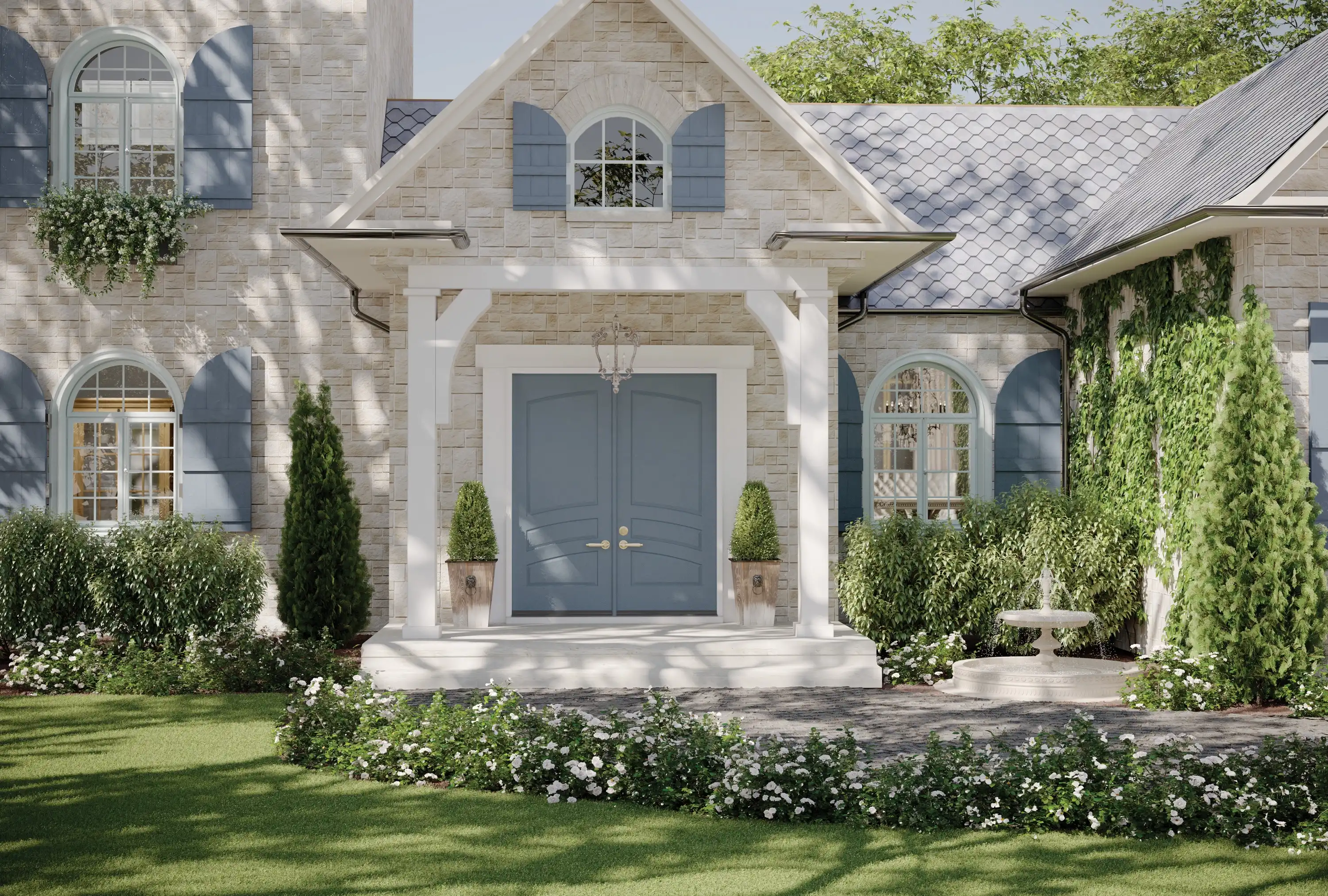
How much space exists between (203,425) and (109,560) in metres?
2.05

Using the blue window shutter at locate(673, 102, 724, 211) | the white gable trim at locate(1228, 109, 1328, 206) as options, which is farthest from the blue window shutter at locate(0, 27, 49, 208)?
the white gable trim at locate(1228, 109, 1328, 206)

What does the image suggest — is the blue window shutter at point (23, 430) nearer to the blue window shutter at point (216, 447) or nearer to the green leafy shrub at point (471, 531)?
the blue window shutter at point (216, 447)

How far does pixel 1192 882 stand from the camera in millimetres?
5285

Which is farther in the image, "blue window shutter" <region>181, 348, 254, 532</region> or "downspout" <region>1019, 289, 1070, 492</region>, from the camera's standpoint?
"downspout" <region>1019, 289, 1070, 492</region>

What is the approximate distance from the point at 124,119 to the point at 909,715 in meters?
9.39

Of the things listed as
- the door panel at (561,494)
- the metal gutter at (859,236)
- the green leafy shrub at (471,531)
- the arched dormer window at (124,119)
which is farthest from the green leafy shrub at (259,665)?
the arched dormer window at (124,119)

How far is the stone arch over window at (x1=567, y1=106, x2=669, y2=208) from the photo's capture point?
1011cm

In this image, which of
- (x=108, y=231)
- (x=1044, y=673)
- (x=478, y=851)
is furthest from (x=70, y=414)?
(x=1044, y=673)

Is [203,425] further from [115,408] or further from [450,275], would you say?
[450,275]

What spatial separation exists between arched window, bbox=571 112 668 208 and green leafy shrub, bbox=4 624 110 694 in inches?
209

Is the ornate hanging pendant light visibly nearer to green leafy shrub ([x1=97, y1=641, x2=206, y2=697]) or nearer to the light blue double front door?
the light blue double front door

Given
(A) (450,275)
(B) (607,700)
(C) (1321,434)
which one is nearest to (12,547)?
(A) (450,275)

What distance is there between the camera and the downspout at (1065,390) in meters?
12.4

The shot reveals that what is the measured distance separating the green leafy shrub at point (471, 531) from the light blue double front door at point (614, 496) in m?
0.79
